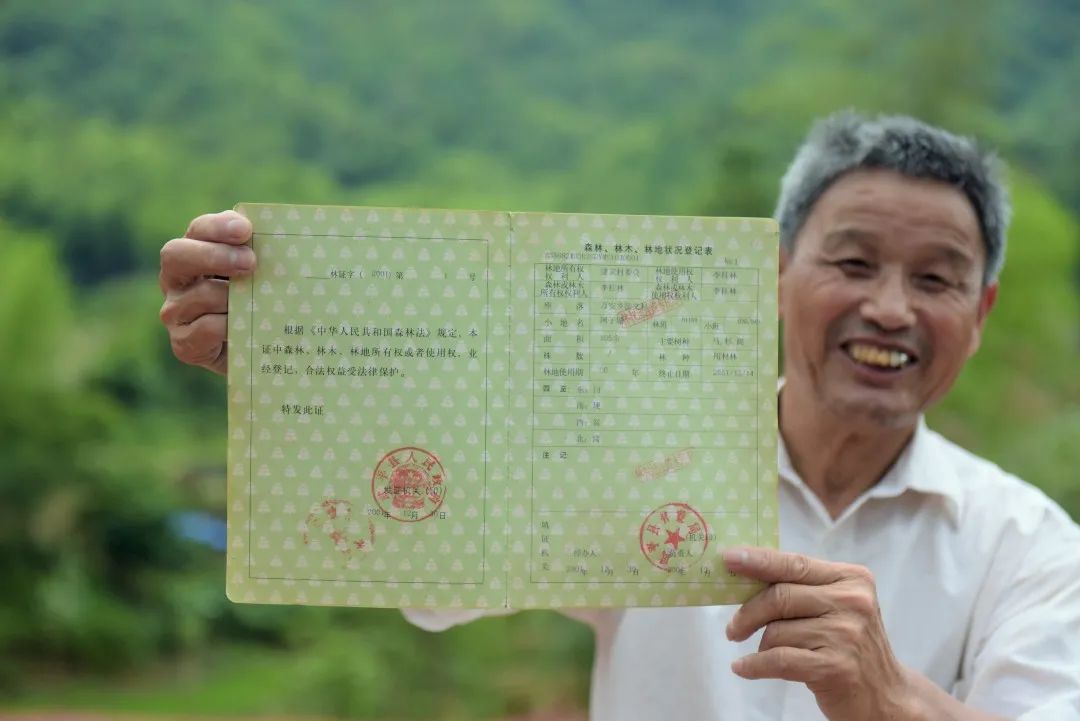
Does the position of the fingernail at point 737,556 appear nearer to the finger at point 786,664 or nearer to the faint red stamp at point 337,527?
the finger at point 786,664

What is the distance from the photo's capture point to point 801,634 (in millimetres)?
1087

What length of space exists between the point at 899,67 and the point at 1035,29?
0.61 metres

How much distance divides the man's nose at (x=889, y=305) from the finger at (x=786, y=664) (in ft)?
1.54

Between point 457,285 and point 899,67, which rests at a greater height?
point 899,67

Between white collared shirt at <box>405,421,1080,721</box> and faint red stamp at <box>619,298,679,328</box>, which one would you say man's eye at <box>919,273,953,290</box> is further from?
faint red stamp at <box>619,298,679,328</box>

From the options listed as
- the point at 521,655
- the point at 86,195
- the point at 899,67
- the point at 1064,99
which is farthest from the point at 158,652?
the point at 1064,99

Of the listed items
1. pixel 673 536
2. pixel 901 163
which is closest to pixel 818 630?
pixel 673 536

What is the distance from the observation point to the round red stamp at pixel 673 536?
1.12 meters

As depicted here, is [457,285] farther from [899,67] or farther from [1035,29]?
[1035,29]

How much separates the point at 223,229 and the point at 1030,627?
106 cm

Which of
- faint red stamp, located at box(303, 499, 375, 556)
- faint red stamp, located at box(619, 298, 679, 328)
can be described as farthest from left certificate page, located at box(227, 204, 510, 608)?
faint red stamp, located at box(619, 298, 679, 328)

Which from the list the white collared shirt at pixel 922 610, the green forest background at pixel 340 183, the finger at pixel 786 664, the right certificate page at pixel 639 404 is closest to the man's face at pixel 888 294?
the white collared shirt at pixel 922 610

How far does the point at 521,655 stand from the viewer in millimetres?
3697

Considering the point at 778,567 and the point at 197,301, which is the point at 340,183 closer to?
the point at 197,301
